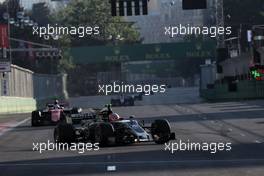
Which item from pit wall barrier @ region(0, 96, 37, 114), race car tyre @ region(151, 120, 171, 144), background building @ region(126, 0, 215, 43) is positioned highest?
background building @ region(126, 0, 215, 43)

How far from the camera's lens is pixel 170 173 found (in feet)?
50.0

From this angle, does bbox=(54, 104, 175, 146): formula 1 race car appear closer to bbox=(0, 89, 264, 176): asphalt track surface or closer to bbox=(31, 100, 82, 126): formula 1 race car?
bbox=(0, 89, 264, 176): asphalt track surface

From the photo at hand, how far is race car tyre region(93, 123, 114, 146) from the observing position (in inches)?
913

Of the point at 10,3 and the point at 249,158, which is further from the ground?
the point at 10,3

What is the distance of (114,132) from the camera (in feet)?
77.0

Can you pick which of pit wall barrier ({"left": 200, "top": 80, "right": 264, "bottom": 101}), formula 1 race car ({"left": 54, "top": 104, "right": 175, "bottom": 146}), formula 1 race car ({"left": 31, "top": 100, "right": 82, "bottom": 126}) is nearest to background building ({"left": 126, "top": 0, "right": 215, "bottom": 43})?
pit wall barrier ({"left": 200, "top": 80, "right": 264, "bottom": 101})

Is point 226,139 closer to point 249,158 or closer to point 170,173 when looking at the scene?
point 249,158

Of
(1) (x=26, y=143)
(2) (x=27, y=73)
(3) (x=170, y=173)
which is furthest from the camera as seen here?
(2) (x=27, y=73)

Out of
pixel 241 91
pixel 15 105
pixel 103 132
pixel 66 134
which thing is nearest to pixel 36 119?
pixel 66 134

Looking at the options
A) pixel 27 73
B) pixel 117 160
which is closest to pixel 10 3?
pixel 27 73

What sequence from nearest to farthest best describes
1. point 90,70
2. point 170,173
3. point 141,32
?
point 170,173, point 90,70, point 141,32

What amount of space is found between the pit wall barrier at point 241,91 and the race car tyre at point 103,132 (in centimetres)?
4860

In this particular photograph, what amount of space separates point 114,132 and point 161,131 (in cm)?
145

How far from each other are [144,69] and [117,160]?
335ft
